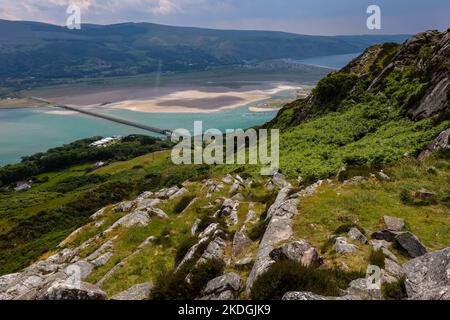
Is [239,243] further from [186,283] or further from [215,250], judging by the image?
[186,283]

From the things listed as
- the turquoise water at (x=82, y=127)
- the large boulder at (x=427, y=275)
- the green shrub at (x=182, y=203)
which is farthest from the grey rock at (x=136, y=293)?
the turquoise water at (x=82, y=127)

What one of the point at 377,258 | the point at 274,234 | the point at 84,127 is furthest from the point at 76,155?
the point at 377,258

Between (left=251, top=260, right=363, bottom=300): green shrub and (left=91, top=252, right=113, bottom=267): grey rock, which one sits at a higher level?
(left=251, top=260, right=363, bottom=300): green shrub

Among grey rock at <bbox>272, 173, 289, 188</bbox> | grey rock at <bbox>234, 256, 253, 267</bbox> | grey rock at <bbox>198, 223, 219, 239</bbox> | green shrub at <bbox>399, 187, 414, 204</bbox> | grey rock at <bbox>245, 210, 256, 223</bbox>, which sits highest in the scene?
green shrub at <bbox>399, 187, 414, 204</bbox>

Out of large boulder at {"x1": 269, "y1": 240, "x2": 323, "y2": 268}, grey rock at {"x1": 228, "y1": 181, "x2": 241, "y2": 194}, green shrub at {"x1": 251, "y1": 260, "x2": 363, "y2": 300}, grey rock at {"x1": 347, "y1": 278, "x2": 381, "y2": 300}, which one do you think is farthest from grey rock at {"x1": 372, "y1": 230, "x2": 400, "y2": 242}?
grey rock at {"x1": 228, "y1": 181, "x2": 241, "y2": 194}

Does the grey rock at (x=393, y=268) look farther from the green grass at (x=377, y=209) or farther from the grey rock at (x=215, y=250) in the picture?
the grey rock at (x=215, y=250)

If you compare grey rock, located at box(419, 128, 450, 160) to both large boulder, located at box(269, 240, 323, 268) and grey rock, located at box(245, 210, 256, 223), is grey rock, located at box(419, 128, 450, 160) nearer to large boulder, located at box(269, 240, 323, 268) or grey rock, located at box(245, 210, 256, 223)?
grey rock, located at box(245, 210, 256, 223)
